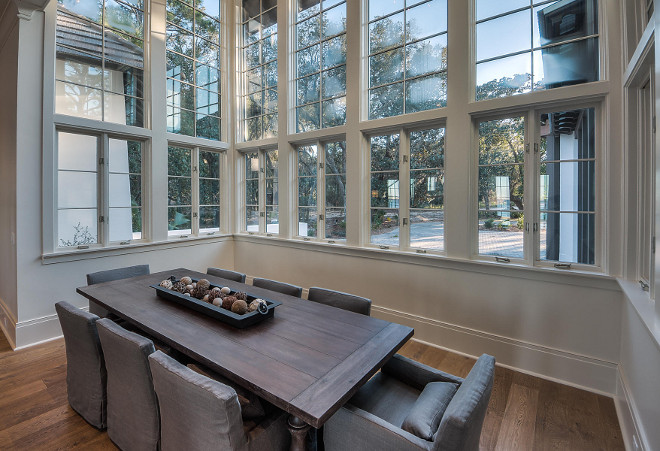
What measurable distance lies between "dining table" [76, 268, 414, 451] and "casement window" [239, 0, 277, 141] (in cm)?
324

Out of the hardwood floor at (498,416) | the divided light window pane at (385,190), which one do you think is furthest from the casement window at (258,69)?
the hardwood floor at (498,416)

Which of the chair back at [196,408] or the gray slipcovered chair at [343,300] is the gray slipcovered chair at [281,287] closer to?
the gray slipcovered chair at [343,300]

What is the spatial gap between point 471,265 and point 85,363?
301 cm

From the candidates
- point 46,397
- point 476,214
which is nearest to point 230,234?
point 46,397

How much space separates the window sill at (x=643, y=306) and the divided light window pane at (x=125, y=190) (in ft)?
15.4

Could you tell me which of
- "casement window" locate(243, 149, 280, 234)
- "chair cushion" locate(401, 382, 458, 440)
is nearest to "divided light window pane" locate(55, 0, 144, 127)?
"casement window" locate(243, 149, 280, 234)

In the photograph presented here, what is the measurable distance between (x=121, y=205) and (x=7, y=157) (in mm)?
1099

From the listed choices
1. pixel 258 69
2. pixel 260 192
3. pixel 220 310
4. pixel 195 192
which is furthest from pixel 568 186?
pixel 195 192

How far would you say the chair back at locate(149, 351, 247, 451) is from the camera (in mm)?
1141

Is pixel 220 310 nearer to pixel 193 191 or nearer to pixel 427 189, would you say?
pixel 427 189

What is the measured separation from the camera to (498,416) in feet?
6.91

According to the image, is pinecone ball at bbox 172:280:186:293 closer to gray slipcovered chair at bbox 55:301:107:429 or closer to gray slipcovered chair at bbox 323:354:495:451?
gray slipcovered chair at bbox 55:301:107:429

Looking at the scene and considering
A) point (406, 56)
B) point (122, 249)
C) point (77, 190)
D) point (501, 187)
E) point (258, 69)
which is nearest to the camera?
point (501, 187)

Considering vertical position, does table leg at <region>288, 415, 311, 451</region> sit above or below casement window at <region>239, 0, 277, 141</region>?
below
